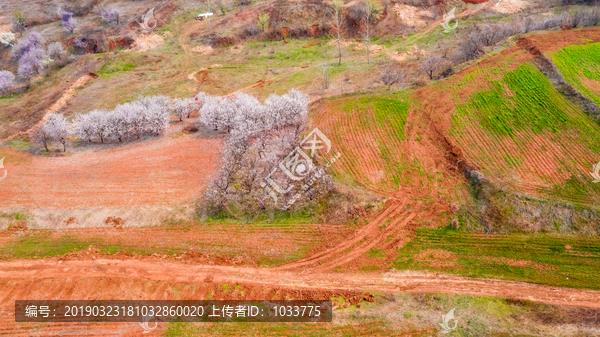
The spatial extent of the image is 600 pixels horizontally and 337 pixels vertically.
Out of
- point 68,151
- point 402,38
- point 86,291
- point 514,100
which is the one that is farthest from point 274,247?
point 402,38

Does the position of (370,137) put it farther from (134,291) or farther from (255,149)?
(134,291)

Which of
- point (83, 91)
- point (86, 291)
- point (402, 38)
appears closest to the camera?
point (86, 291)

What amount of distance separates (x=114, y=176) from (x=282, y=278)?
62.1ft

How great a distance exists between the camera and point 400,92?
138 ft

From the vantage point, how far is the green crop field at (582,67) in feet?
120

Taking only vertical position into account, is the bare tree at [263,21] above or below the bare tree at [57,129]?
above

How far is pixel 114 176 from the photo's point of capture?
32.2 m

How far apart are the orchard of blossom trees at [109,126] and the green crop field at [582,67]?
1759 inches

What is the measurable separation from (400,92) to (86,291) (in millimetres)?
36611

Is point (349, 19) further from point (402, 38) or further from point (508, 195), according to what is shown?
point (508, 195)
